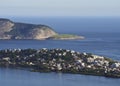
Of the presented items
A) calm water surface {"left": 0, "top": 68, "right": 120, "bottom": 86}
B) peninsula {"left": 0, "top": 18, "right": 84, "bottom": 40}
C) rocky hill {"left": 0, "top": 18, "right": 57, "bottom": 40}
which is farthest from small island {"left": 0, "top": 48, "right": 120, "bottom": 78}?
rocky hill {"left": 0, "top": 18, "right": 57, "bottom": 40}

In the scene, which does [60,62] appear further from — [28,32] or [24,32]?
[24,32]

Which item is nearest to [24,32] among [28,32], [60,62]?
[28,32]

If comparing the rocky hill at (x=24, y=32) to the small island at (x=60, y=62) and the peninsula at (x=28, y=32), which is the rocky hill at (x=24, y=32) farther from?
the small island at (x=60, y=62)

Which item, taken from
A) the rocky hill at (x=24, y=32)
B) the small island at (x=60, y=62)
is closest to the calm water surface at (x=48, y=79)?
the small island at (x=60, y=62)

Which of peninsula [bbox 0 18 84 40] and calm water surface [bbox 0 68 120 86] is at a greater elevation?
peninsula [bbox 0 18 84 40]

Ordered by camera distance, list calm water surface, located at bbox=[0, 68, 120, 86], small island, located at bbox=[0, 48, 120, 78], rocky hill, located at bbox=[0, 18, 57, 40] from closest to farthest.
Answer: calm water surface, located at bbox=[0, 68, 120, 86], small island, located at bbox=[0, 48, 120, 78], rocky hill, located at bbox=[0, 18, 57, 40]

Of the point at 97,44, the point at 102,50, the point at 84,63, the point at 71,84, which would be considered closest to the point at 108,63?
the point at 84,63

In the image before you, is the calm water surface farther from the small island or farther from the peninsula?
the peninsula

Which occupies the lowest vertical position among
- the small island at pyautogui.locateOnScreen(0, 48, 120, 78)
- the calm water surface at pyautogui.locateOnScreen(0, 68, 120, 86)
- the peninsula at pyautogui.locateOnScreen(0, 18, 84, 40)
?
the calm water surface at pyautogui.locateOnScreen(0, 68, 120, 86)
